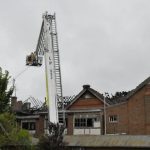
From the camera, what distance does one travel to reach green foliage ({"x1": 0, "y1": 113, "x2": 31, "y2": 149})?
155 ft

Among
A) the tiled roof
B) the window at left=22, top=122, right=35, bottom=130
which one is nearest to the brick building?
the window at left=22, top=122, right=35, bottom=130

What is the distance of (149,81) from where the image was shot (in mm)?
66188

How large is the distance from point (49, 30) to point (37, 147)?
470 inches

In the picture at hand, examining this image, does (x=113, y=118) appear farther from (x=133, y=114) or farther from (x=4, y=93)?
(x=4, y=93)

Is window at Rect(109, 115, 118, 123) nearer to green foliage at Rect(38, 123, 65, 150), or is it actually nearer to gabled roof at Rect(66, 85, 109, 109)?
gabled roof at Rect(66, 85, 109, 109)

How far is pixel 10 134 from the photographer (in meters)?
47.8

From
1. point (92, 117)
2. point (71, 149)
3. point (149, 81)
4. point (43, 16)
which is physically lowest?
point (71, 149)

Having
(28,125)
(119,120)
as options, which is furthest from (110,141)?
(28,125)

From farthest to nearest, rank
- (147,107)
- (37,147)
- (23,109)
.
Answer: (23,109)
(147,107)
(37,147)

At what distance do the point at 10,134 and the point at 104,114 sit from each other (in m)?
22.4

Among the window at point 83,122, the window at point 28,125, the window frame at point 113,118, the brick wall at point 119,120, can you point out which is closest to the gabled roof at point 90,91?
the window at point 83,122

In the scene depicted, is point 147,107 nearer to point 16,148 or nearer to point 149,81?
point 149,81

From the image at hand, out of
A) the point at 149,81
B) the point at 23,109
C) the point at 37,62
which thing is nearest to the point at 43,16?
the point at 37,62

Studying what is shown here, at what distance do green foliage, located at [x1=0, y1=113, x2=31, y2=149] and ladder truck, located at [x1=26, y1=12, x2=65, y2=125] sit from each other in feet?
13.0
